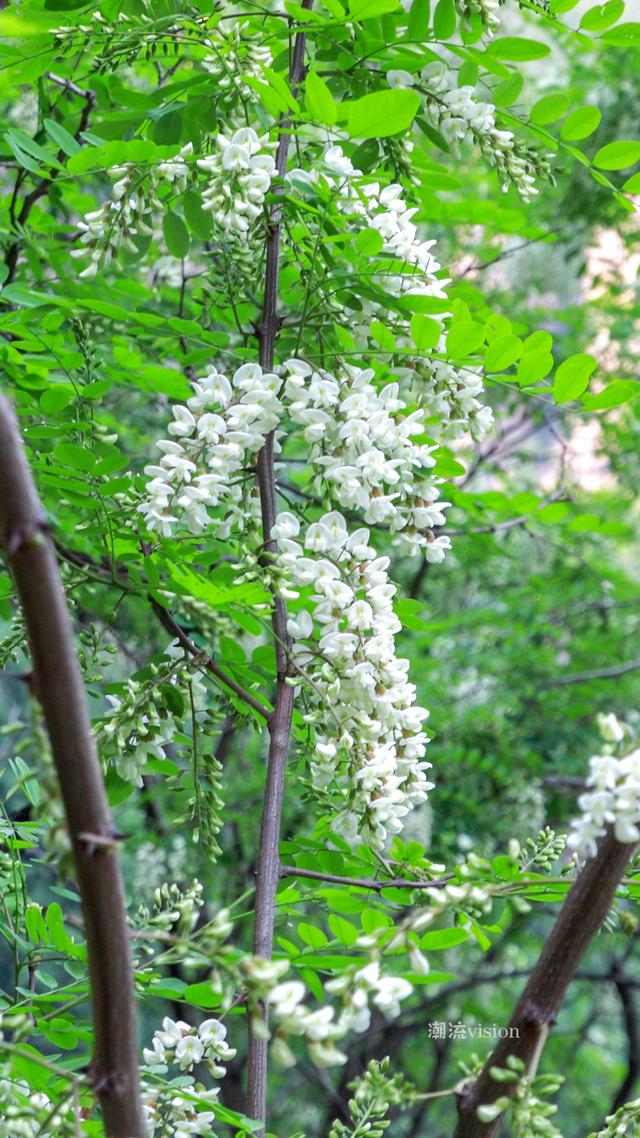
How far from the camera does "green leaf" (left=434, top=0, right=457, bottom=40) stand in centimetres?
129

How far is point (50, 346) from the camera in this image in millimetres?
1426

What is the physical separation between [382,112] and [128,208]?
1.05 ft

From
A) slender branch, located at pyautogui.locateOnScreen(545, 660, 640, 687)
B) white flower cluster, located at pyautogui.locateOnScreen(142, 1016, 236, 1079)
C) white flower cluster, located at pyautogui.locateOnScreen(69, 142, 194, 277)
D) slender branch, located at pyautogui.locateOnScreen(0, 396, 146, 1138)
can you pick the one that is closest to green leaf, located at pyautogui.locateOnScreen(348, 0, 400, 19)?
white flower cluster, located at pyautogui.locateOnScreen(69, 142, 194, 277)

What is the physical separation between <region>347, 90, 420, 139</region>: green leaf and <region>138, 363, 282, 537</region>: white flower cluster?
0.26 m

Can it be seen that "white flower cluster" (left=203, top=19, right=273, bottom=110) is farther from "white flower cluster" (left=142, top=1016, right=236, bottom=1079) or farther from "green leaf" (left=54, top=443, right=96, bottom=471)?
"white flower cluster" (left=142, top=1016, right=236, bottom=1079)

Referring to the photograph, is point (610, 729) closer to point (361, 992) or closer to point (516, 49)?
point (361, 992)

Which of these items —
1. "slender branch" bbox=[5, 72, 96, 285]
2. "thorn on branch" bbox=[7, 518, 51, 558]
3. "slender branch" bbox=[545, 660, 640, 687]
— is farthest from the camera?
"slender branch" bbox=[545, 660, 640, 687]

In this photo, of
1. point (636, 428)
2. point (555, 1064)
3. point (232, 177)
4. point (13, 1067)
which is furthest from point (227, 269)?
point (555, 1064)

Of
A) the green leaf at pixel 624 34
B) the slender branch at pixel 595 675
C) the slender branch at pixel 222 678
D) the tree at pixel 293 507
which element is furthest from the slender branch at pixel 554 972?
the slender branch at pixel 595 675

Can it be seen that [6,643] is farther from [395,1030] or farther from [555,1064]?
[555,1064]

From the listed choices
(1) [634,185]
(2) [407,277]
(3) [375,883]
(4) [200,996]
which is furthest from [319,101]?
(4) [200,996]

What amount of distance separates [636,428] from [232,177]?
10.0 feet

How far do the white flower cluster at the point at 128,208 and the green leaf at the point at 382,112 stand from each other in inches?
8.8

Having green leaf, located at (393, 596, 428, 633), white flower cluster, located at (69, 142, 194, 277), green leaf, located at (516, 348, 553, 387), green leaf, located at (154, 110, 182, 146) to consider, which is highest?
green leaf, located at (154, 110, 182, 146)
